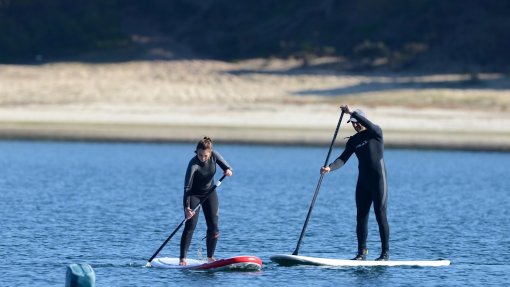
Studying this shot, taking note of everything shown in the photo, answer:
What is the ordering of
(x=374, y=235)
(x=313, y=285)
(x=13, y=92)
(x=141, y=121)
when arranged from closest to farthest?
(x=313, y=285), (x=374, y=235), (x=141, y=121), (x=13, y=92)

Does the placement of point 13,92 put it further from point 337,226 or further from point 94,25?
point 337,226

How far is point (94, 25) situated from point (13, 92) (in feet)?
37.0

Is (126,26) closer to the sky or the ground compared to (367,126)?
closer to the sky

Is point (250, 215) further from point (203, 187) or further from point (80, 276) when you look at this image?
point (80, 276)

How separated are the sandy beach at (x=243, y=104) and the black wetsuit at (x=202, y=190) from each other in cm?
2588

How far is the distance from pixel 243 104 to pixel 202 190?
31.7 metres

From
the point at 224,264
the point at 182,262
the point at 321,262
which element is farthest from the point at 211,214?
the point at 321,262

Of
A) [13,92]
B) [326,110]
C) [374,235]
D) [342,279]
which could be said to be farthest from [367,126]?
[13,92]

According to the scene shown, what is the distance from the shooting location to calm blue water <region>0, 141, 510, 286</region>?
1891 cm

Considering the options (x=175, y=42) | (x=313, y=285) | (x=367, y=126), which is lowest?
(x=313, y=285)

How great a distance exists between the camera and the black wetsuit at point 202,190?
60.3ft

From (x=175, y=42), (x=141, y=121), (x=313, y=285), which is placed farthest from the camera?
(x=175, y=42)

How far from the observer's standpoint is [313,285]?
59.1 ft

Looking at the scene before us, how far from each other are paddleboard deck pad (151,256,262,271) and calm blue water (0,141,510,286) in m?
0.11
